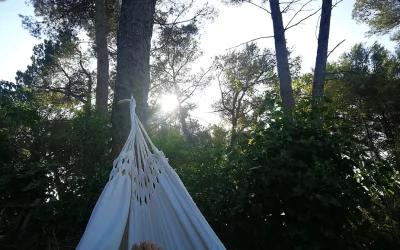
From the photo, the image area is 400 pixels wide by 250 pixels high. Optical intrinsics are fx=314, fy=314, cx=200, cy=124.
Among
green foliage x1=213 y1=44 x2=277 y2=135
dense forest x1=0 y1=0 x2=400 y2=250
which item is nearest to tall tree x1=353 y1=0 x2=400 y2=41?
green foliage x1=213 y1=44 x2=277 y2=135

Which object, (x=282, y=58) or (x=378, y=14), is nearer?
(x=282, y=58)

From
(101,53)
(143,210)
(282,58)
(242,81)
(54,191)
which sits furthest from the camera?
(242,81)

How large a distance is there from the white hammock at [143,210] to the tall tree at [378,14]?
7982 mm

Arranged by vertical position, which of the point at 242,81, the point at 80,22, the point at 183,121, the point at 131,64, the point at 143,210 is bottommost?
the point at 143,210

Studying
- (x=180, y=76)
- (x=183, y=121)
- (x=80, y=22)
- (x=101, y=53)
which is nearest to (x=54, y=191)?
(x=101, y=53)

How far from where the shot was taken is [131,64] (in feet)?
7.80

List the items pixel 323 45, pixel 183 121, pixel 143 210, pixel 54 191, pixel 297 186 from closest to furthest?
1. pixel 297 186
2. pixel 143 210
3. pixel 54 191
4. pixel 323 45
5. pixel 183 121

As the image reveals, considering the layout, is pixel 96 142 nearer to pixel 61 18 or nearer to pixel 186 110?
pixel 61 18

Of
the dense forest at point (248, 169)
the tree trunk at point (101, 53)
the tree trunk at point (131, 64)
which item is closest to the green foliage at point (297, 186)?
the dense forest at point (248, 169)

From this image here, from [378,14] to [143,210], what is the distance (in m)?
8.70

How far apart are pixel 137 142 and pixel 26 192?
4.15 feet

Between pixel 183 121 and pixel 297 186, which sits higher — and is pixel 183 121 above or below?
above

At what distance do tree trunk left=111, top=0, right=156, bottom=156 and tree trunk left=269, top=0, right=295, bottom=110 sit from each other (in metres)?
2.26

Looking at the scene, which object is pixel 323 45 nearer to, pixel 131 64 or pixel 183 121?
pixel 131 64
